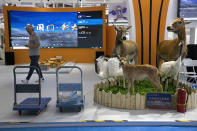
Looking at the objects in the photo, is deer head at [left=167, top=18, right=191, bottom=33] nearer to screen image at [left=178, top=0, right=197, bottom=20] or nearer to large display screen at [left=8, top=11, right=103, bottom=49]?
screen image at [left=178, top=0, right=197, bottom=20]

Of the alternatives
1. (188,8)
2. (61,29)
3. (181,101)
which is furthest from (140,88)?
(61,29)

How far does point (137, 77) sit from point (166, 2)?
7.70ft

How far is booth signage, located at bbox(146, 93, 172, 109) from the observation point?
A: 3383 mm

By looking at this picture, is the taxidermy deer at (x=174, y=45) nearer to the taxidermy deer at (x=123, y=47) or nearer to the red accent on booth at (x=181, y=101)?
the taxidermy deer at (x=123, y=47)

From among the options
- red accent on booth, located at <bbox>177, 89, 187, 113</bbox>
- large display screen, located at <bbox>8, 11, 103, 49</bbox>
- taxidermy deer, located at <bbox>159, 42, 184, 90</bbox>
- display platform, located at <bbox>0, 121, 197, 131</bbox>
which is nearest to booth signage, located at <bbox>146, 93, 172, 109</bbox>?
red accent on booth, located at <bbox>177, 89, 187, 113</bbox>

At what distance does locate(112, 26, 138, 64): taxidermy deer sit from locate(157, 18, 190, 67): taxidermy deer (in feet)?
2.11

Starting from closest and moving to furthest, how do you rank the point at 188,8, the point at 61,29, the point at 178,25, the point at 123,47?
the point at 178,25 < the point at 123,47 < the point at 188,8 < the point at 61,29

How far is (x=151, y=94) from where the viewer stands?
11.1 feet

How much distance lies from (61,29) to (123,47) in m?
6.74

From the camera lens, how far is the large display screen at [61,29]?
10359mm

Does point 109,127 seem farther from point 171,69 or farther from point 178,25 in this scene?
point 178,25

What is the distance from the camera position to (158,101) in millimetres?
3432

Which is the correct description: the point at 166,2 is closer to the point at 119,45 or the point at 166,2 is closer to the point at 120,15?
the point at 119,45

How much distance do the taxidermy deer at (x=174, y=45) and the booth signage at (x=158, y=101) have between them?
109cm
